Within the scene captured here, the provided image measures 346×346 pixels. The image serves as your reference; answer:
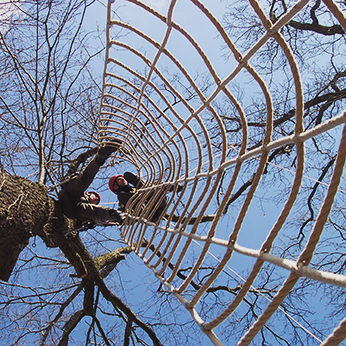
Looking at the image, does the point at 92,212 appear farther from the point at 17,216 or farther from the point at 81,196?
the point at 17,216

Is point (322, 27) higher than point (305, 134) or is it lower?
higher

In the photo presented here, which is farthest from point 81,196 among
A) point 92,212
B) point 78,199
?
point 92,212

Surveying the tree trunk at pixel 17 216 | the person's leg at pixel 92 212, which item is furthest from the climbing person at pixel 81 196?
the tree trunk at pixel 17 216

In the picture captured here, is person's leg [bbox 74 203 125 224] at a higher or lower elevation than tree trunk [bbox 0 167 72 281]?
higher

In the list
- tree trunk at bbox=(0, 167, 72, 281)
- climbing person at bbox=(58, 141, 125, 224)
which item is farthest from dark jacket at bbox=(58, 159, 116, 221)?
tree trunk at bbox=(0, 167, 72, 281)

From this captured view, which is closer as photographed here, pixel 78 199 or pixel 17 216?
pixel 17 216

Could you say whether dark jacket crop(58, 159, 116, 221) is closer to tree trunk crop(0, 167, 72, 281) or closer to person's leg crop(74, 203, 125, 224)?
person's leg crop(74, 203, 125, 224)

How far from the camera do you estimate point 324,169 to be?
3508 millimetres

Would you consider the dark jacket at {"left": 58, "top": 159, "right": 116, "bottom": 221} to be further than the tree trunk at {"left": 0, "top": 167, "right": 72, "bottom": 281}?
Yes

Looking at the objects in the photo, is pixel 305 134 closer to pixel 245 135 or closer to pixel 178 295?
pixel 245 135

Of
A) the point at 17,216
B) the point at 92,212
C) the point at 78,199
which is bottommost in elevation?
the point at 17,216

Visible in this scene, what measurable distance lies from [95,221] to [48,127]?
1845mm

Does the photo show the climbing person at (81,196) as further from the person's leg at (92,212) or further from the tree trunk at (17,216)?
the tree trunk at (17,216)

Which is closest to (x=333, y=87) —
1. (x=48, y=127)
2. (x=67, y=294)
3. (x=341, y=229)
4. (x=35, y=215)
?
(x=341, y=229)
